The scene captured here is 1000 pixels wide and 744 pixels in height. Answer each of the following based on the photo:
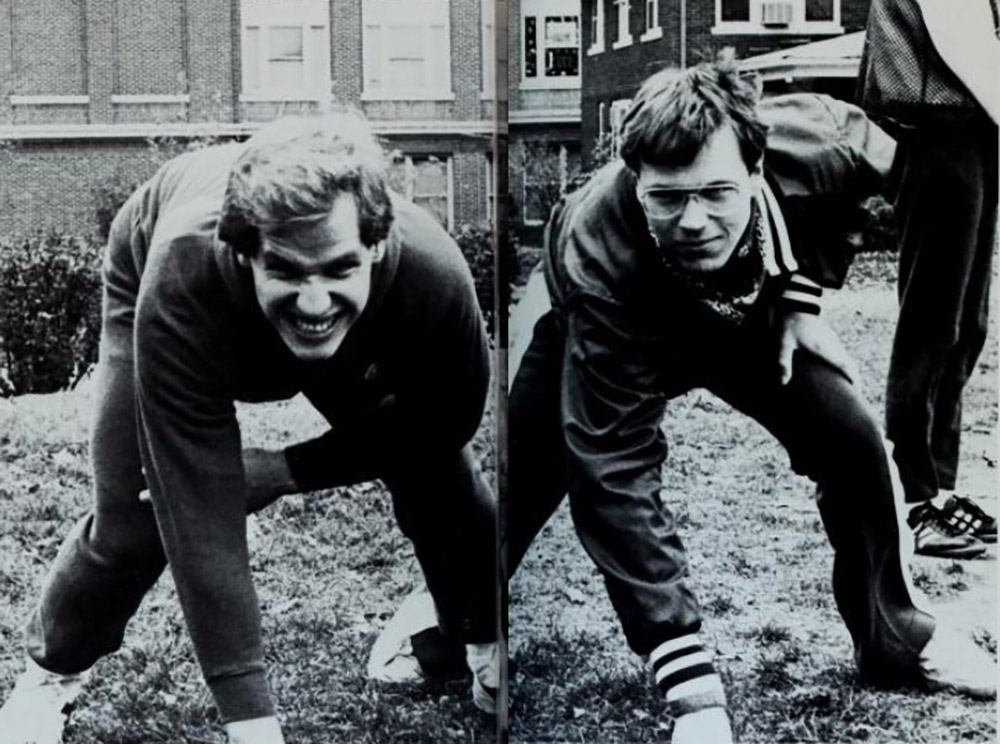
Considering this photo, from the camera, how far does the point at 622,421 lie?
5625mm

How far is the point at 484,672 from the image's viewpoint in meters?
5.76

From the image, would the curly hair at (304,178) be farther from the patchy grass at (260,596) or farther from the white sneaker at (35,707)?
the white sneaker at (35,707)

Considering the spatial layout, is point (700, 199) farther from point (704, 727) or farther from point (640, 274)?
point (704, 727)

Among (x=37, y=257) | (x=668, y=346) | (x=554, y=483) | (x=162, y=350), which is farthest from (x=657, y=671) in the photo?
(x=37, y=257)

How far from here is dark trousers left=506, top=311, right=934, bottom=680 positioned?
5.62 meters

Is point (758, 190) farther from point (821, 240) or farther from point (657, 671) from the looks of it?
point (657, 671)

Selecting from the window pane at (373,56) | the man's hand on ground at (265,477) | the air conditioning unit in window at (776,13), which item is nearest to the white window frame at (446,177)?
the window pane at (373,56)

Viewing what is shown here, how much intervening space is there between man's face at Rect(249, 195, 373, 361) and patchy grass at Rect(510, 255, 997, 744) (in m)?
1.11

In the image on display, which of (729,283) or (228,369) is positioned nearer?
(228,369)

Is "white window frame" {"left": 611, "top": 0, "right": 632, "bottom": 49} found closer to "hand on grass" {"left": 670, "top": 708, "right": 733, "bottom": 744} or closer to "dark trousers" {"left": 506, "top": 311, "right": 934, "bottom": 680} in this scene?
"dark trousers" {"left": 506, "top": 311, "right": 934, "bottom": 680}

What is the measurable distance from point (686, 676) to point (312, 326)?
64.8 inches

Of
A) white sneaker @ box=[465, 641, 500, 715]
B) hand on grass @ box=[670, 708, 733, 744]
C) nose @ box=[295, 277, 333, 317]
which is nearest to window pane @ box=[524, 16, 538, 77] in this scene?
nose @ box=[295, 277, 333, 317]

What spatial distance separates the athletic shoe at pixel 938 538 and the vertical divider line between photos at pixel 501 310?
1340 mm

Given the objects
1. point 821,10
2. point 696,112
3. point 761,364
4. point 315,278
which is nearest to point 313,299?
point 315,278
